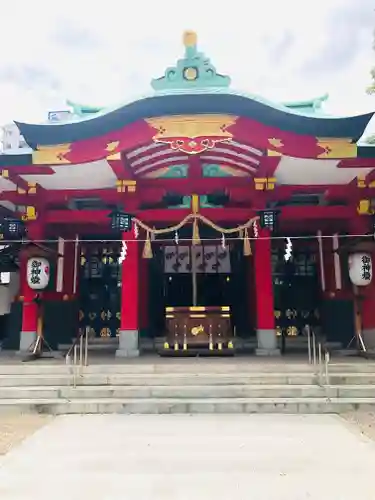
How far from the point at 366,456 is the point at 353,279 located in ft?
21.1

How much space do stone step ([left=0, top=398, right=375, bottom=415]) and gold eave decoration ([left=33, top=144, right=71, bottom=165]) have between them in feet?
18.3

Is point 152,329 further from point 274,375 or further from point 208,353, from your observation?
point 274,375

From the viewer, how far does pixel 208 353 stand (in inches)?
441

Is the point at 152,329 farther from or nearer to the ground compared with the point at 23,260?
nearer to the ground

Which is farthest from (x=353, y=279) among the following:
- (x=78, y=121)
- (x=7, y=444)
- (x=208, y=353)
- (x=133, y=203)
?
(x=7, y=444)

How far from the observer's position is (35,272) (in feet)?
37.3

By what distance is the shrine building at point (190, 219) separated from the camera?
33.4 ft

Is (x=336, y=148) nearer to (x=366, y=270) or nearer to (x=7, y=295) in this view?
(x=366, y=270)

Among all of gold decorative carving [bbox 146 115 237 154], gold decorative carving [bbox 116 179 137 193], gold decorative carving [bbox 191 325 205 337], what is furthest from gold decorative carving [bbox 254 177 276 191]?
gold decorative carving [bbox 191 325 205 337]

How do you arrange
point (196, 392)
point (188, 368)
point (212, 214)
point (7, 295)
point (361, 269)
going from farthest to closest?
point (7, 295)
point (212, 214)
point (361, 269)
point (188, 368)
point (196, 392)

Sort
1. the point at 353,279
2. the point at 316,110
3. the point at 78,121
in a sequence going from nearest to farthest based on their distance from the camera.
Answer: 1. the point at 78,121
2. the point at 353,279
3. the point at 316,110

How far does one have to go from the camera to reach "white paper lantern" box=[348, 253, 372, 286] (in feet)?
36.0

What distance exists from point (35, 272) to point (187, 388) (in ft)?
18.0

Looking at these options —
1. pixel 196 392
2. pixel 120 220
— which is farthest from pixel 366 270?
pixel 120 220
